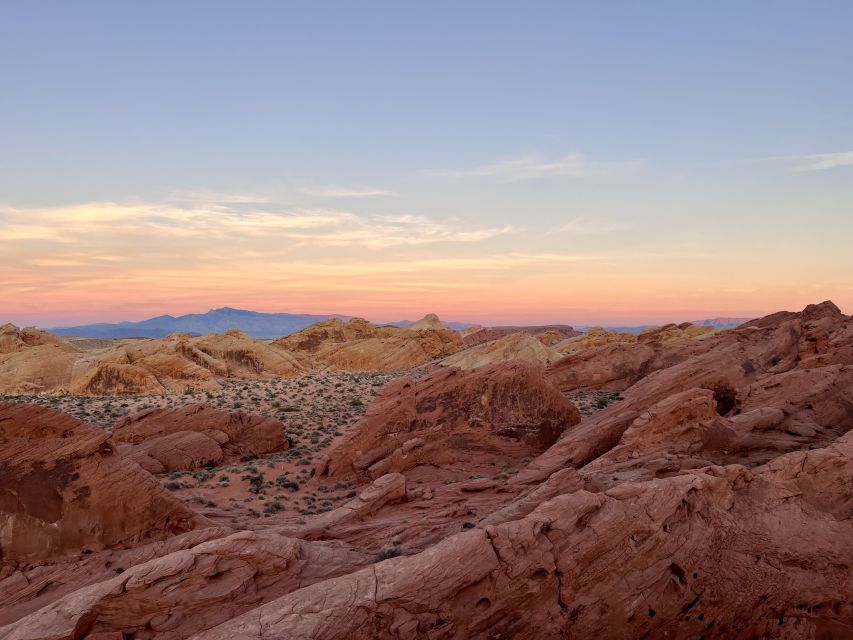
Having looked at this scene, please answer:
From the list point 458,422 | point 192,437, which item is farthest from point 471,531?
point 192,437

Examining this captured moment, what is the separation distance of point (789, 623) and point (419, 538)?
8003 millimetres

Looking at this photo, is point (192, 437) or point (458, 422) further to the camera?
point (192, 437)

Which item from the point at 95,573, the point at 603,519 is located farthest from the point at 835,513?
the point at 95,573

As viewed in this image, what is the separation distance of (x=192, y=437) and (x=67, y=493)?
15.1 m

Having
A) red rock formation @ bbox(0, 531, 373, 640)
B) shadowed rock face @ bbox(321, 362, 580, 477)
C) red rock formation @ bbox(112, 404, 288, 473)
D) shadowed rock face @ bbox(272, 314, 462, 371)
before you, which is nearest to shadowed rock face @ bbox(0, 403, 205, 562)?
red rock formation @ bbox(0, 531, 373, 640)

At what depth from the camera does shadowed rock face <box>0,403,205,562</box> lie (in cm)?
1250

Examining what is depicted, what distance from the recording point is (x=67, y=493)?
13.2m

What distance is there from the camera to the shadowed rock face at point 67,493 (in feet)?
41.0

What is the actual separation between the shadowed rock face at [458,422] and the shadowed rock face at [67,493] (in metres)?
11.1

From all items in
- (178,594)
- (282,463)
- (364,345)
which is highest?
(178,594)

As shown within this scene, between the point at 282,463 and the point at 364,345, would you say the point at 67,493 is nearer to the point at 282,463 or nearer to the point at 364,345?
the point at 282,463

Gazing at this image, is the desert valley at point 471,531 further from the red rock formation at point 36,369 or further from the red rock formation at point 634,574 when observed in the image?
the red rock formation at point 36,369

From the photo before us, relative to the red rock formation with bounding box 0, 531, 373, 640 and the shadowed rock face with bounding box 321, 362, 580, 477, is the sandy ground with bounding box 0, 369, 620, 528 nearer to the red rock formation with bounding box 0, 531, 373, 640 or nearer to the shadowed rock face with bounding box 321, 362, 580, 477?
the shadowed rock face with bounding box 321, 362, 580, 477

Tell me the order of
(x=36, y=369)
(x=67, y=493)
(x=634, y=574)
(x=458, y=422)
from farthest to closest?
(x=36, y=369) < (x=458, y=422) < (x=67, y=493) < (x=634, y=574)
